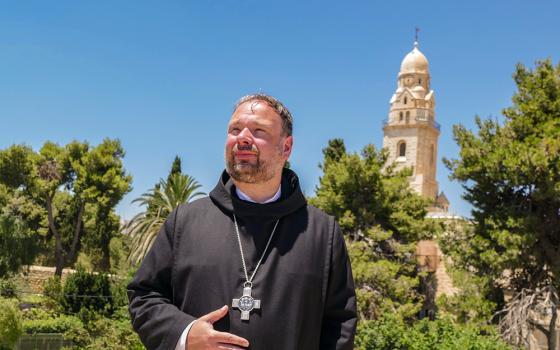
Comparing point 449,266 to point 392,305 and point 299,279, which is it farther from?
point 299,279

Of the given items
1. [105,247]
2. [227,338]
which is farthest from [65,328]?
[227,338]

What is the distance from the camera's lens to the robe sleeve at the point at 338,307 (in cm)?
208

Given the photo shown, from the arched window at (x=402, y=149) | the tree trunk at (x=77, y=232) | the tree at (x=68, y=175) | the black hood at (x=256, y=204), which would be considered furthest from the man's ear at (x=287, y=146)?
the arched window at (x=402, y=149)

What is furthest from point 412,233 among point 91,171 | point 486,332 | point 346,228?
point 91,171

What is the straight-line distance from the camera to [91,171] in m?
27.1

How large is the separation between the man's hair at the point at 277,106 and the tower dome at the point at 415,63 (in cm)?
4377

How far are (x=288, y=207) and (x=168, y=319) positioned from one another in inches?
22.6

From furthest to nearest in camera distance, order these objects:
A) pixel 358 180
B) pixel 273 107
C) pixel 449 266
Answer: pixel 358 180, pixel 449 266, pixel 273 107

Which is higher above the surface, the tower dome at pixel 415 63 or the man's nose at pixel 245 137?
the tower dome at pixel 415 63

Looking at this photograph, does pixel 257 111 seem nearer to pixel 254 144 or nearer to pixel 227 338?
pixel 254 144

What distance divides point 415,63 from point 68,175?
2748cm

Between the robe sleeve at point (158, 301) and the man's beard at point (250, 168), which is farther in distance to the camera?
the man's beard at point (250, 168)

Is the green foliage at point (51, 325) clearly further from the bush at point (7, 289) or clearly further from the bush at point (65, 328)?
the bush at point (7, 289)

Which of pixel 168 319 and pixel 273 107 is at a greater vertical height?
pixel 273 107
